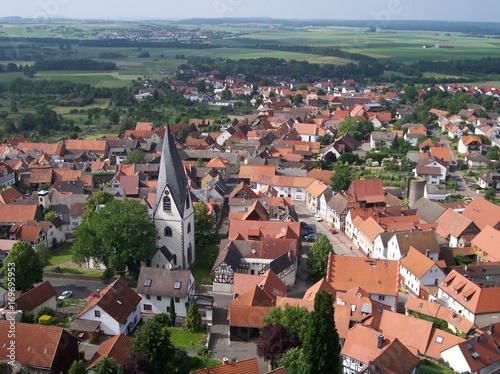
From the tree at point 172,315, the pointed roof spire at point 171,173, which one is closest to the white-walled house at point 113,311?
the tree at point 172,315

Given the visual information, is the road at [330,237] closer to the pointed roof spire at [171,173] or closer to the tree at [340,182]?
the tree at [340,182]

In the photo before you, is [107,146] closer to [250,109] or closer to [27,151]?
[27,151]

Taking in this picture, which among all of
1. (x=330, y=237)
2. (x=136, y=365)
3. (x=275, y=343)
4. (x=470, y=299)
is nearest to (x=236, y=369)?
(x=275, y=343)

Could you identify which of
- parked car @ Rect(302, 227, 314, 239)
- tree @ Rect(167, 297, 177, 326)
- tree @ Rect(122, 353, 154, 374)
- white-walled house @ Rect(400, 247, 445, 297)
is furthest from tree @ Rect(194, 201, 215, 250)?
tree @ Rect(122, 353, 154, 374)

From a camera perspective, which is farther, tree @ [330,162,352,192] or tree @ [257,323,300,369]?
tree @ [330,162,352,192]

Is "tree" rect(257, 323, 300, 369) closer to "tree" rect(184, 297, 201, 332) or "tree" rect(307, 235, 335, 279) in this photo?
"tree" rect(184, 297, 201, 332)

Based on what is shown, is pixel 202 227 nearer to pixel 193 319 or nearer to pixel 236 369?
pixel 193 319

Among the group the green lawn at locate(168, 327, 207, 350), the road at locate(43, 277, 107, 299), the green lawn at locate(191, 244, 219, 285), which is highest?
the green lawn at locate(168, 327, 207, 350)

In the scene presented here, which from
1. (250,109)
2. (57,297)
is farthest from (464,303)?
(250,109)
